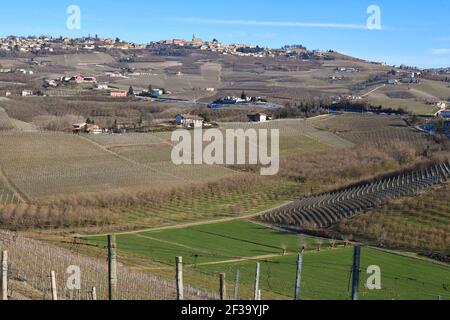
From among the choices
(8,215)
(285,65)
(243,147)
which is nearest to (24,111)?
(243,147)

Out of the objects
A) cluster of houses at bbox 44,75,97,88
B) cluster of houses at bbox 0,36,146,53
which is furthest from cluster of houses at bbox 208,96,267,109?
cluster of houses at bbox 0,36,146,53

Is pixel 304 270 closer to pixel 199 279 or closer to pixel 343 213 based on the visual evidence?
pixel 199 279

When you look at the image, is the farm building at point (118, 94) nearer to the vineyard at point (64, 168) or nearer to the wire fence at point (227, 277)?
the vineyard at point (64, 168)

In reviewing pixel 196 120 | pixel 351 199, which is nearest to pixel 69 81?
pixel 196 120

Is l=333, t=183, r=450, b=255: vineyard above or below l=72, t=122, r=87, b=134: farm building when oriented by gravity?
below
